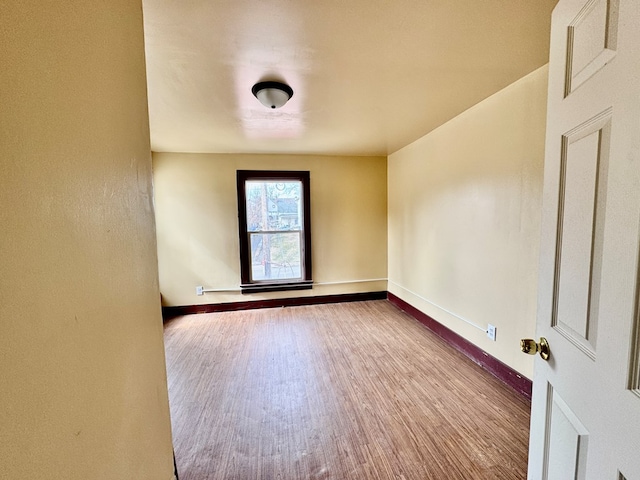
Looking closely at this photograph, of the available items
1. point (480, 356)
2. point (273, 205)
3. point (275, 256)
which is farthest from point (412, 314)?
point (273, 205)

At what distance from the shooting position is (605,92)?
0.65 m

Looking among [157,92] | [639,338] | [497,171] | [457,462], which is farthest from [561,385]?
[157,92]

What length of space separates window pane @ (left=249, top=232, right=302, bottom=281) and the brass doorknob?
347 cm

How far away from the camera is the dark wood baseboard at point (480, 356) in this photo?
6.68 feet

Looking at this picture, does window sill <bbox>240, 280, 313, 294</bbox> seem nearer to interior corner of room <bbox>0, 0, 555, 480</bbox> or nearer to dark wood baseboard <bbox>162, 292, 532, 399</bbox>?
Result: dark wood baseboard <bbox>162, 292, 532, 399</bbox>

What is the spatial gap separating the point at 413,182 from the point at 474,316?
5.91ft

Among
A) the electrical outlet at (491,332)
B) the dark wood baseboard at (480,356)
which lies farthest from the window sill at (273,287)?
the electrical outlet at (491,332)

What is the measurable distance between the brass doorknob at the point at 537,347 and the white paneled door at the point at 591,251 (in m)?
0.02

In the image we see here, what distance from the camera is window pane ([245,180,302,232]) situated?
4047 millimetres

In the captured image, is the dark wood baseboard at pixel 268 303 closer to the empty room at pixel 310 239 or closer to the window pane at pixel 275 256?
the empty room at pixel 310 239

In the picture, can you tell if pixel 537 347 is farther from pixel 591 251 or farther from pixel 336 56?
pixel 336 56

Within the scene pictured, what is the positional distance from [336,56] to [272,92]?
0.55 meters

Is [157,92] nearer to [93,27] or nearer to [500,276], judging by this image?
[93,27]

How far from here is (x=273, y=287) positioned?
4117 mm
